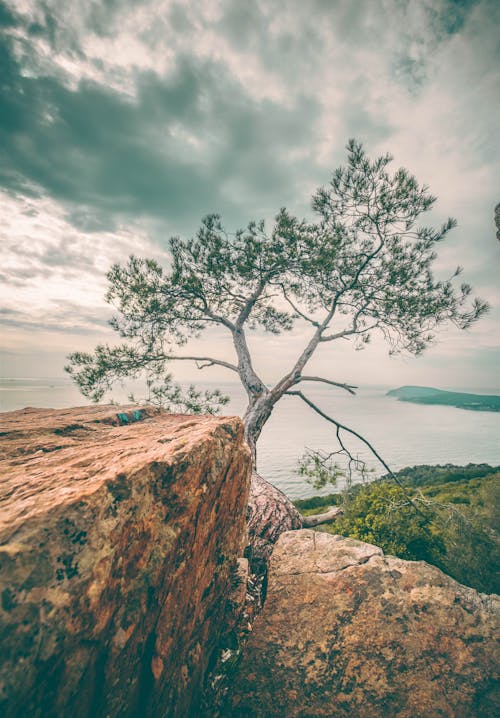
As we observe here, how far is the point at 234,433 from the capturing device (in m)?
3.29

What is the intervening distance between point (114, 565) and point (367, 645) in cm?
322

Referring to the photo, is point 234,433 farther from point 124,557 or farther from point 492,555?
point 492,555

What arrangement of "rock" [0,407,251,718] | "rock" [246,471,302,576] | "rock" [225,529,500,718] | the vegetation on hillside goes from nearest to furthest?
"rock" [0,407,251,718] → "rock" [225,529,500,718] → "rock" [246,471,302,576] → the vegetation on hillside

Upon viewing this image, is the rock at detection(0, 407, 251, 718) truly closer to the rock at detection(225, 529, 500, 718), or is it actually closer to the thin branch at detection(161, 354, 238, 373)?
the rock at detection(225, 529, 500, 718)

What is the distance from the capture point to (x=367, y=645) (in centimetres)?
323

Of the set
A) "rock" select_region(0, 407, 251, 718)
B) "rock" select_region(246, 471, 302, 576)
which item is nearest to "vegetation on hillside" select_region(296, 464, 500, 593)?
"rock" select_region(246, 471, 302, 576)

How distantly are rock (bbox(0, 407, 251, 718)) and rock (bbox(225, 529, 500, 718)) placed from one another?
2.53ft

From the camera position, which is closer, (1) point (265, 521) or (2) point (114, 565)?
(2) point (114, 565)

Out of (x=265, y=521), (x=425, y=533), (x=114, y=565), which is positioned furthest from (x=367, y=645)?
(x=425, y=533)

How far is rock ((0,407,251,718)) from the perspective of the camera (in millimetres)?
1406

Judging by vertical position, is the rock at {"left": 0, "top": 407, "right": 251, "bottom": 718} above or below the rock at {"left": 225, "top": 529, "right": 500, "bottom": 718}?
above

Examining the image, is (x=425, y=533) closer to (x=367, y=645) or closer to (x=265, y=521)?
(x=265, y=521)

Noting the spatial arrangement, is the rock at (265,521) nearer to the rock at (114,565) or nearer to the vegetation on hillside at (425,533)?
the vegetation on hillside at (425,533)

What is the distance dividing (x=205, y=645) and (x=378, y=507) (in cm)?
610
